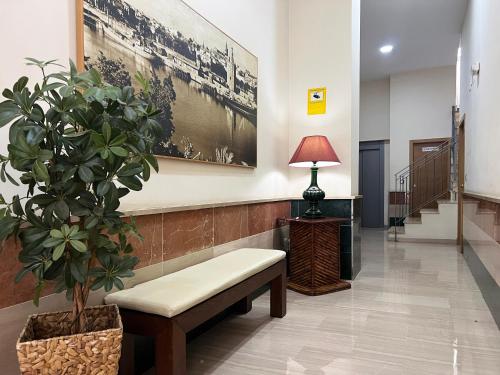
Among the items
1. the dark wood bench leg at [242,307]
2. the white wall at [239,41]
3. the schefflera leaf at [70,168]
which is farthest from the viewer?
the dark wood bench leg at [242,307]

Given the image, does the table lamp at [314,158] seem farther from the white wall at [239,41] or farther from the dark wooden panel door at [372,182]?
the dark wooden panel door at [372,182]

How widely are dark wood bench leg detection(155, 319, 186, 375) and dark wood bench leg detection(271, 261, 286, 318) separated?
1358mm

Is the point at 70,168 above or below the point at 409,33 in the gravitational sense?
below

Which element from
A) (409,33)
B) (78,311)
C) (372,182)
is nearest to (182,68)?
(78,311)

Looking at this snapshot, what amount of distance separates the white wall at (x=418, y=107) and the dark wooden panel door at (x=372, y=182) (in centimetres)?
43

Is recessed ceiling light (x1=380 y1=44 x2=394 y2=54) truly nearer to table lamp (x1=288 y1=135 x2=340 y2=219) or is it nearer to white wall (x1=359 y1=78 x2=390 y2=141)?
white wall (x1=359 y1=78 x2=390 y2=141)

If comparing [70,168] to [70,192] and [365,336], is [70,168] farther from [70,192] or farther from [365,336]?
[365,336]

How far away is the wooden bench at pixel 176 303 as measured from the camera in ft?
5.15

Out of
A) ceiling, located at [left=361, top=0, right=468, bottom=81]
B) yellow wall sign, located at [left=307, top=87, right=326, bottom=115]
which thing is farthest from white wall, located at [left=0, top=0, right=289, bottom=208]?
ceiling, located at [left=361, top=0, right=468, bottom=81]

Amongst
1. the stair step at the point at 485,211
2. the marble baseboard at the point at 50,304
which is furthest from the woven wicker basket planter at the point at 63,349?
the stair step at the point at 485,211

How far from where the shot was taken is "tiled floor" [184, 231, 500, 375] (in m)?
2.05

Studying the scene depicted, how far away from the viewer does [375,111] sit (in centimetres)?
911

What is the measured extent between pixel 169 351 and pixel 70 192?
837 mm

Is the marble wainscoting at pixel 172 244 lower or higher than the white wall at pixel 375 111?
lower
